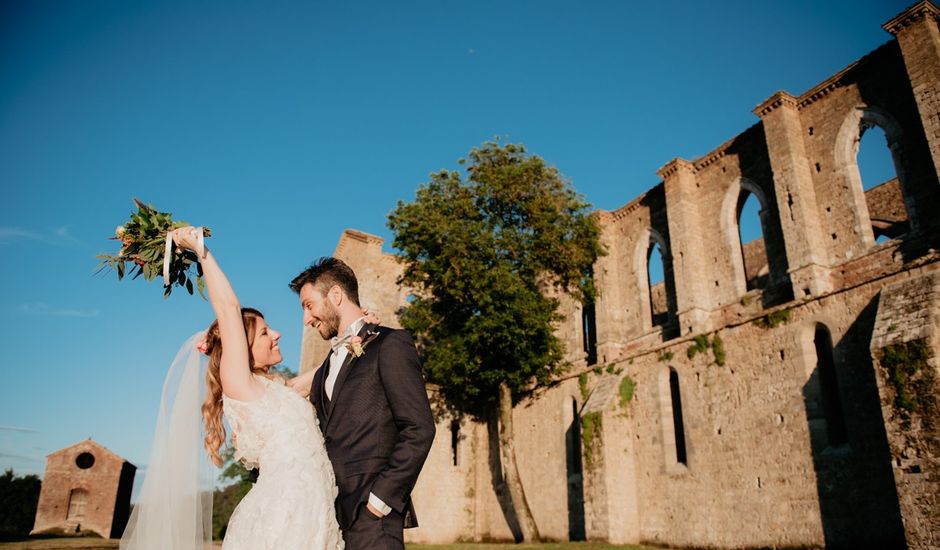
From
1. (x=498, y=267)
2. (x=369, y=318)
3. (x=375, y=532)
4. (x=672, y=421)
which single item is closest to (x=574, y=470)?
(x=672, y=421)

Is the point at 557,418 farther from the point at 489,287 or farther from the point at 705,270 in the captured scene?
the point at 705,270

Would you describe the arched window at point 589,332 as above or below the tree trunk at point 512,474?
above

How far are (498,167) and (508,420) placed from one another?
8.60 m

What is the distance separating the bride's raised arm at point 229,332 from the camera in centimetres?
328

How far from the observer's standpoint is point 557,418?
21781 mm

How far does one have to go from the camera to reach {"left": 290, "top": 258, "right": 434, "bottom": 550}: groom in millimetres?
2916

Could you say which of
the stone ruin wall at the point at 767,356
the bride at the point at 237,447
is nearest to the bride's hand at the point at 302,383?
the bride at the point at 237,447

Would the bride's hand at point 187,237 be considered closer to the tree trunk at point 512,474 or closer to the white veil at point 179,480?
the white veil at point 179,480

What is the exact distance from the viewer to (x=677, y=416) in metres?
17.7

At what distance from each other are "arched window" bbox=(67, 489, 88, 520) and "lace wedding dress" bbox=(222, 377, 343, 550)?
113 feet

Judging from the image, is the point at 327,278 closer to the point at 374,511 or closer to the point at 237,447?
the point at 237,447

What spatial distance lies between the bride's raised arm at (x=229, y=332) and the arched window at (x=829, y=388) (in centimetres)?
1363

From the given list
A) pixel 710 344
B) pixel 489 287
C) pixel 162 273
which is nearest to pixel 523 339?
pixel 489 287

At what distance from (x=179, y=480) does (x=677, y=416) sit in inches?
638
